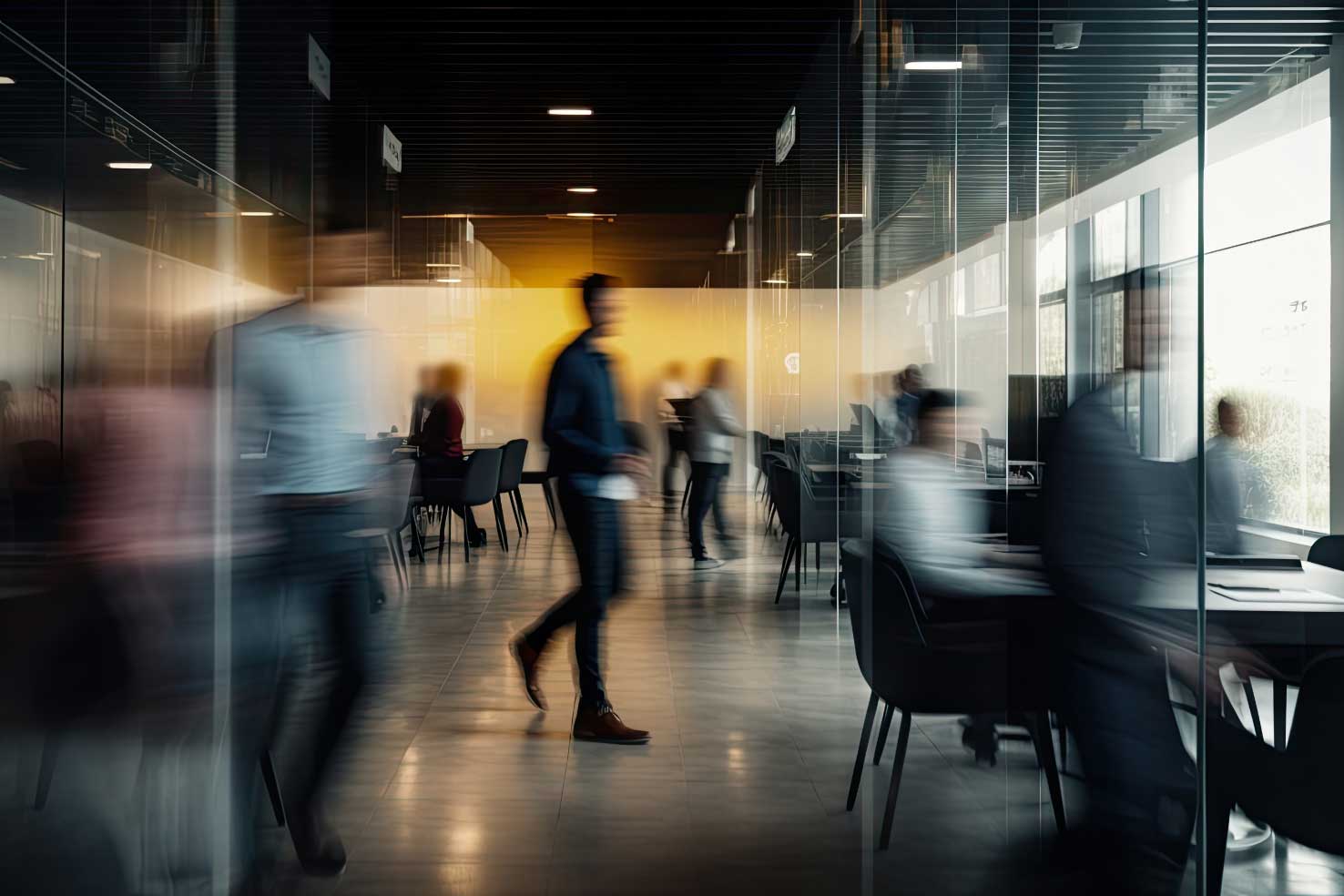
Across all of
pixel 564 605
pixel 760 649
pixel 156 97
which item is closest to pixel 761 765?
pixel 564 605

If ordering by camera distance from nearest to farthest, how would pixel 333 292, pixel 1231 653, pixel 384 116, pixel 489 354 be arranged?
pixel 1231 653, pixel 333 292, pixel 384 116, pixel 489 354

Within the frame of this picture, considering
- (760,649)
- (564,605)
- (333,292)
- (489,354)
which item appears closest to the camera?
(333,292)

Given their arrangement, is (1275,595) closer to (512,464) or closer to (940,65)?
(940,65)

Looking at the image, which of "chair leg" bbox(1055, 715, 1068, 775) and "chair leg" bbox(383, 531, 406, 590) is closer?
"chair leg" bbox(1055, 715, 1068, 775)

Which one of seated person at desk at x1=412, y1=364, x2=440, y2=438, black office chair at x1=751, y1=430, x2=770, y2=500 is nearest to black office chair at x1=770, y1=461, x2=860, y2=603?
black office chair at x1=751, y1=430, x2=770, y2=500

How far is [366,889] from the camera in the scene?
270 centimetres

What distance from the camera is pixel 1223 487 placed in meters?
2.90

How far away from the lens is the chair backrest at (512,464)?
9492 mm

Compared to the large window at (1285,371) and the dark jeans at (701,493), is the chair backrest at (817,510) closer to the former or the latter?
the dark jeans at (701,493)

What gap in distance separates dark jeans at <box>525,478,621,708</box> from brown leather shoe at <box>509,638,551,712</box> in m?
0.30

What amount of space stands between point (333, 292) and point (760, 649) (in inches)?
133

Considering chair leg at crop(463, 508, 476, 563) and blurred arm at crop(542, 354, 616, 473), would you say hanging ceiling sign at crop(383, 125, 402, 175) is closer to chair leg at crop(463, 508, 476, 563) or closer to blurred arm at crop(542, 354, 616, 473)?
chair leg at crop(463, 508, 476, 563)

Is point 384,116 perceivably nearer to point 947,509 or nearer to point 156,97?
point 156,97

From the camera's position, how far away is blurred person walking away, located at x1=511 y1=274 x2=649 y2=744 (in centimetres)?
387
